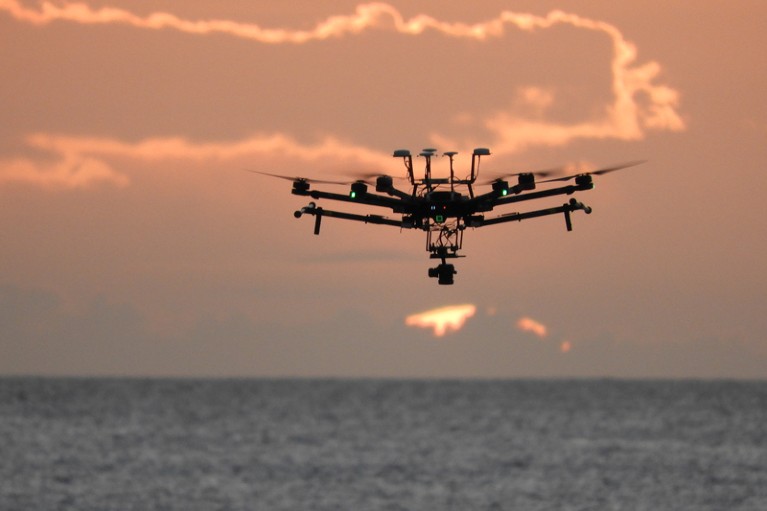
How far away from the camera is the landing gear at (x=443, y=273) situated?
38.3 metres

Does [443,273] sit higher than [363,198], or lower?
lower

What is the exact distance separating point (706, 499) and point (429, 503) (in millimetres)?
37974

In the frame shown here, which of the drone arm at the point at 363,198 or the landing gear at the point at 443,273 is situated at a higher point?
the drone arm at the point at 363,198

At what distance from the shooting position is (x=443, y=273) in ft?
127

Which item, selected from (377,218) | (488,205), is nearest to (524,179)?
(488,205)

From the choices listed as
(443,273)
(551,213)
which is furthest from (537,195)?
(443,273)

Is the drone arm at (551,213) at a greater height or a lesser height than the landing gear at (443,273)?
Answer: greater

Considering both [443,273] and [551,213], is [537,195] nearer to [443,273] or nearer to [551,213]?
[551,213]

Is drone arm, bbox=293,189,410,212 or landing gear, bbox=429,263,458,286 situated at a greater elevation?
drone arm, bbox=293,189,410,212

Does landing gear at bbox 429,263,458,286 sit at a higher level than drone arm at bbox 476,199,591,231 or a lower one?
lower

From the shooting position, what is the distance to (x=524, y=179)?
38.8m

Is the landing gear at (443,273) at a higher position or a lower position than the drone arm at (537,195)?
lower

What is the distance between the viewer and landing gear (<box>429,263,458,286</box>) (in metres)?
38.3

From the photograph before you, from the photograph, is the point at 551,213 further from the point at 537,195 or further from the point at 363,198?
the point at 363,198
